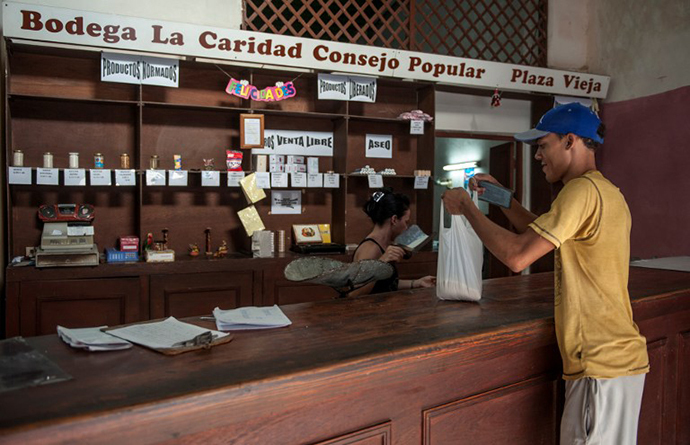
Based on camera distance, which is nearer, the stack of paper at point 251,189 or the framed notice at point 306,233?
the stack of paper at point 251,189

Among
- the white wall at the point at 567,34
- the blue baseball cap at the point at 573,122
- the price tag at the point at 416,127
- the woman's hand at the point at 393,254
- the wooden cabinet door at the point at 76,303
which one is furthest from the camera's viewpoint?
the white wall at the point at 567,34

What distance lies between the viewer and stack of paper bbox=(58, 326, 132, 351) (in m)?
1.25

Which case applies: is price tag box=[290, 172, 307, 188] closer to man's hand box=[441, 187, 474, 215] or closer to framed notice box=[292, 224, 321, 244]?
framed notice box=[292, 224, 321, 244]

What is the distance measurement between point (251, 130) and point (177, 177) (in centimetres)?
66

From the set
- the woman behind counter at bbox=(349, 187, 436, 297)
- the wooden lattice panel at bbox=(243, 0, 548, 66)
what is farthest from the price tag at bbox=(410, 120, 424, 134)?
the woman behind counter at bbox=(349, 187, 436, 297)

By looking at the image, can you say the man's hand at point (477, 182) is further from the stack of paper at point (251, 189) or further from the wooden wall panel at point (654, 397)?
the stack of paper at point (251, 189)

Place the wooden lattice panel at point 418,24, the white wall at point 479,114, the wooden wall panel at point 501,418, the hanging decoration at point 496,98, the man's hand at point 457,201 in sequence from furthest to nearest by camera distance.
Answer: the white wall at point 479,114, the hanging decoration at point 496,98, the wooden lattice panel at point 418,24, the man's hand at point 457,201, the wooden wall panel at point 501,418

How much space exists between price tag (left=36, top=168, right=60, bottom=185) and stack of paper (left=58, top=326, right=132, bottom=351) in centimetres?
246

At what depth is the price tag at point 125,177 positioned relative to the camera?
359 cm

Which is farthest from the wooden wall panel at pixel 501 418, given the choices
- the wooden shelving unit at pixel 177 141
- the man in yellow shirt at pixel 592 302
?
the wooden shelving unit at pixel 177 141

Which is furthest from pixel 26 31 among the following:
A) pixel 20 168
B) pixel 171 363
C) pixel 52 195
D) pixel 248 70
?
pixel 171 363

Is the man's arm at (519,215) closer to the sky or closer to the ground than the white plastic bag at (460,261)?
closer to the sky

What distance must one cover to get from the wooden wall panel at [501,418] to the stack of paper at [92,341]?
0.83 meters

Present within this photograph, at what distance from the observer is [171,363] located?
1.17 m
